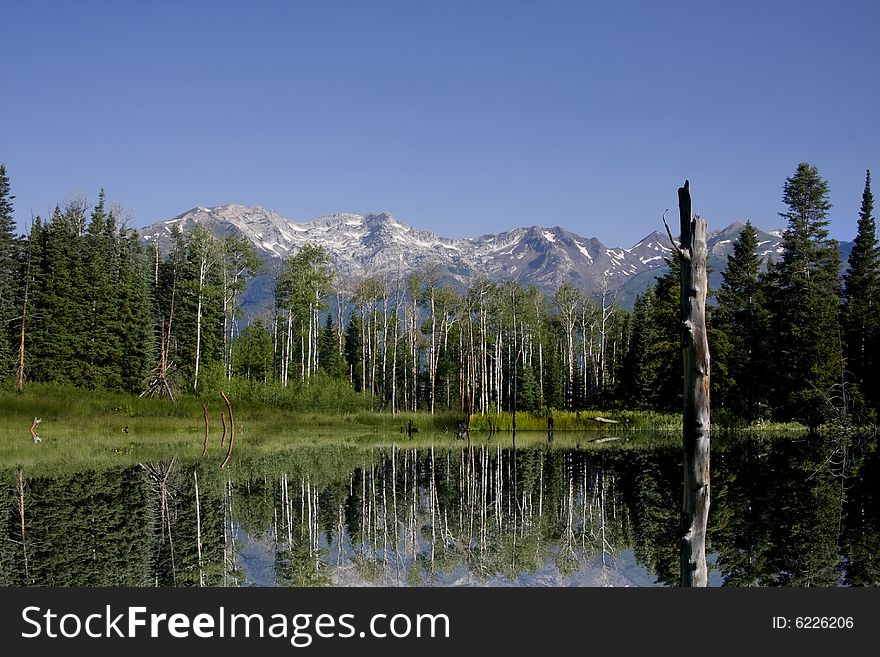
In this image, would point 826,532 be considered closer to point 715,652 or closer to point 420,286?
point 715,652

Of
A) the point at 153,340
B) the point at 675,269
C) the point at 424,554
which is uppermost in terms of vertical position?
the point at 675,269

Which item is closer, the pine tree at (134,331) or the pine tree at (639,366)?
the pine tree at (134,331)

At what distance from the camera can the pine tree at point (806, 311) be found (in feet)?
172

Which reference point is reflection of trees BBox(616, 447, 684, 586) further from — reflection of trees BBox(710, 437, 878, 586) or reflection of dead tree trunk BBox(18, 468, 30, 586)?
reflection of dead tree trunk BBox(18, 468, 30, 586)

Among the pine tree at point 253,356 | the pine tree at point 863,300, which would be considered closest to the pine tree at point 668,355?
the pine tree at point 863,300

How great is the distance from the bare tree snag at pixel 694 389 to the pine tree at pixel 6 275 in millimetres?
55942

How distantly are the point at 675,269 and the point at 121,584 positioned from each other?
53957 mm

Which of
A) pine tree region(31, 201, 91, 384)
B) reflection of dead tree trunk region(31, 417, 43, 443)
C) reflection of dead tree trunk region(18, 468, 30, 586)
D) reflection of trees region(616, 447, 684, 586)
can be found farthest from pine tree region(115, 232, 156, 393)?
reflection of trees region(616, 447, 684, 586)

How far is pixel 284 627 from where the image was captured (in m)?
8.68

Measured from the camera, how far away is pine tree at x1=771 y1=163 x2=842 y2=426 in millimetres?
52562

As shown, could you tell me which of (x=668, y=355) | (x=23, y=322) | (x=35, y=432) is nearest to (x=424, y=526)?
(x=35, y=432)

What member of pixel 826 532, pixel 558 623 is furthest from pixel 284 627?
pixel 826 532

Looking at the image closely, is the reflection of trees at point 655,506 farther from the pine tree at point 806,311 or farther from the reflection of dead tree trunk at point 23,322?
the reflection of dead tree trunk at point 23,322

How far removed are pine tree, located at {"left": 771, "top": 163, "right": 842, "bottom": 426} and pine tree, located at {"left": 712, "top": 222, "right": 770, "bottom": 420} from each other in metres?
1.68
